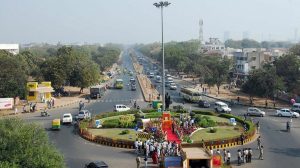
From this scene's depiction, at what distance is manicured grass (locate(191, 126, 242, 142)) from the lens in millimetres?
35875

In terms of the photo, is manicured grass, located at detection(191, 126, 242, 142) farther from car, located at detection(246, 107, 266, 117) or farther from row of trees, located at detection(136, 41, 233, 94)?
row of trees, located at detection(136, 41, 233, 94)

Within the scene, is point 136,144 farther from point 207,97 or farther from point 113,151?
point 207,97

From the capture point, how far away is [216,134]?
3762 centimetres

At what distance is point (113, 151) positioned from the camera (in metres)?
32.8

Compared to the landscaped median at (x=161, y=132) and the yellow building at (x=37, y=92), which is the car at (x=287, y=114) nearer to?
the landscaped median at (x=161, y=132)

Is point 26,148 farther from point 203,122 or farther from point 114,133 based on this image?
point 203,122

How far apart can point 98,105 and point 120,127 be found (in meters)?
18.9

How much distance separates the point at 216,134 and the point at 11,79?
29404 mm

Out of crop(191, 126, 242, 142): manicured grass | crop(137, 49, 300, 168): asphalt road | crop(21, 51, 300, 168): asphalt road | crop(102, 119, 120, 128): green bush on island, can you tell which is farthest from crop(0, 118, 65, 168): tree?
crop(102, 119, 120, 128): green bush on island

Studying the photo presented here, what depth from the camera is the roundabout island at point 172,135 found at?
26.7 m

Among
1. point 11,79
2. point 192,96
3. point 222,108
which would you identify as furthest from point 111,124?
point 192,96

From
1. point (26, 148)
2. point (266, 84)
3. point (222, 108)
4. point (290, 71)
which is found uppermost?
point (290, 71)

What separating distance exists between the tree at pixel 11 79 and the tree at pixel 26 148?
33.5 metres

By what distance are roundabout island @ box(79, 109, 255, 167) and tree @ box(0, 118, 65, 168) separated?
840cm
